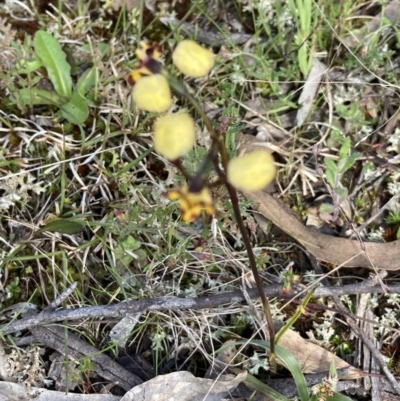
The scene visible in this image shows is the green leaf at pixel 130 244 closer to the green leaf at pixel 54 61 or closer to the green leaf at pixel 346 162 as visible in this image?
the green leaf at pixel 54 61

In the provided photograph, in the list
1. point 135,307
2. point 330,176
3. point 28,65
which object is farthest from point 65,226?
point 330,176

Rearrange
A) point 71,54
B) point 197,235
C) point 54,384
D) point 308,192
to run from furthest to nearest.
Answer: point 71,54 < point 308,192 < point 197,235 < point 54,384

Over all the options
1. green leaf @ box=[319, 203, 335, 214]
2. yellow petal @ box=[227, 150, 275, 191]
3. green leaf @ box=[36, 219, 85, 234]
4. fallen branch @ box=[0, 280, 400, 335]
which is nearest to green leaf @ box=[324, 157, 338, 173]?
green leaf @ box=[319, 203, 335, 214]

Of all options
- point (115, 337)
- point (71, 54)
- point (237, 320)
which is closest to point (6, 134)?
point (71, 54)

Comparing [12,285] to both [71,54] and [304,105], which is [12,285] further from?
[304,105]

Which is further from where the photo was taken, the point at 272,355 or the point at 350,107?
the point at 350,107

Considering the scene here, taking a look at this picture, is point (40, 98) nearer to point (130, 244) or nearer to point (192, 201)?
point (130, 244)

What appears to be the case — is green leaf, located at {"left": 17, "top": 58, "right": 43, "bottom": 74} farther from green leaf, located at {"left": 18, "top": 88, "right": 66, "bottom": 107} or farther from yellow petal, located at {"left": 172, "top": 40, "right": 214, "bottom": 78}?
yellow petal, located at {"left": 172, "top": 40, "right": 214, "bottom": 78}
